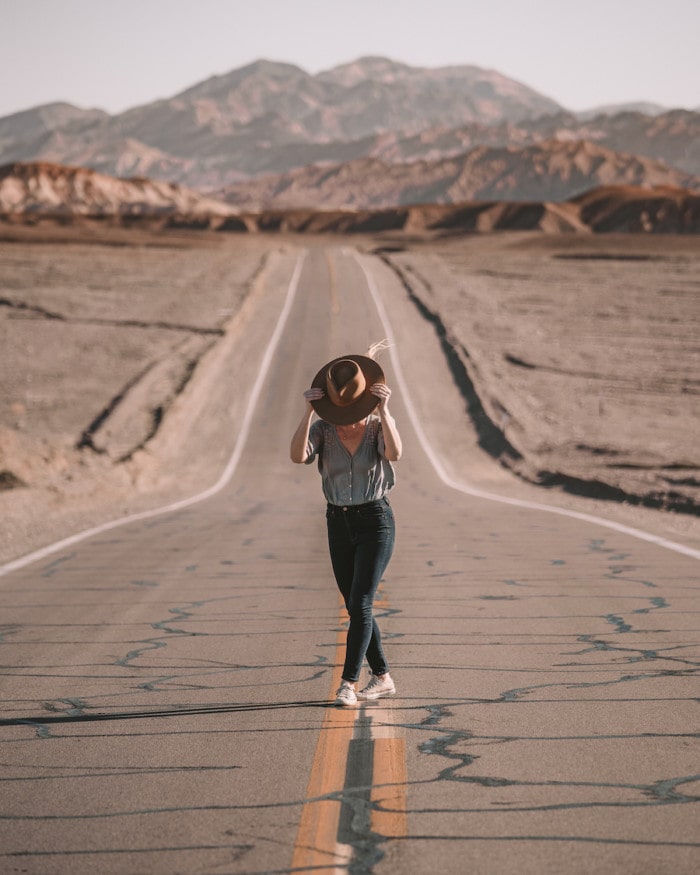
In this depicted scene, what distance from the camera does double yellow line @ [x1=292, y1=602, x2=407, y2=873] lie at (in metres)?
4.34

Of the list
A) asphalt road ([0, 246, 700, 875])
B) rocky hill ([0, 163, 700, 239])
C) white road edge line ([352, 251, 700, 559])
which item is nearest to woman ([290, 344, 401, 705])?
asphalt road ([0, 246, 700, 875])

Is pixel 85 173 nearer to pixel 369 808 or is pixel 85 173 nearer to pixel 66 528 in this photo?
pixel 66 528

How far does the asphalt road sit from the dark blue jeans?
1.21 ft

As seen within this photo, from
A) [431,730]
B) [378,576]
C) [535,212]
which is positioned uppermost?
[535,212]

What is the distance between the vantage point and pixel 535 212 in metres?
127

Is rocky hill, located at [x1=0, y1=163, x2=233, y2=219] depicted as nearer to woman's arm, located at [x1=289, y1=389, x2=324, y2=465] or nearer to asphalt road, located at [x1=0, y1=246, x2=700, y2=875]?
asphalt road, located at [x1=0, y1=246, x2=700, y2=875]

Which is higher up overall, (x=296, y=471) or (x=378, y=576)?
(x=378, y=576)

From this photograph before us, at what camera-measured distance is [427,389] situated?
123ft

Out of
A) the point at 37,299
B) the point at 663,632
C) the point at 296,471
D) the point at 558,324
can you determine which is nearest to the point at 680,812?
the point at 663,632

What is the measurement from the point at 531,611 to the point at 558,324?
144ft

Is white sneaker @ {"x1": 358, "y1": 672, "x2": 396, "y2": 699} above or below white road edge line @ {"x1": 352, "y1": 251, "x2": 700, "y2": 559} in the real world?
above

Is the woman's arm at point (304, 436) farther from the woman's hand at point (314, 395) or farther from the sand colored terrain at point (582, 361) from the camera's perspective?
the sand colored terrain at point (582, 361)

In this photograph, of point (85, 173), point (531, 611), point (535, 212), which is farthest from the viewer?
point (85, 173)

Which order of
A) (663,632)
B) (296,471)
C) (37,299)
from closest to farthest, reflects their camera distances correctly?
1. (663,632)
2. (296,471)
3. (37,299)
